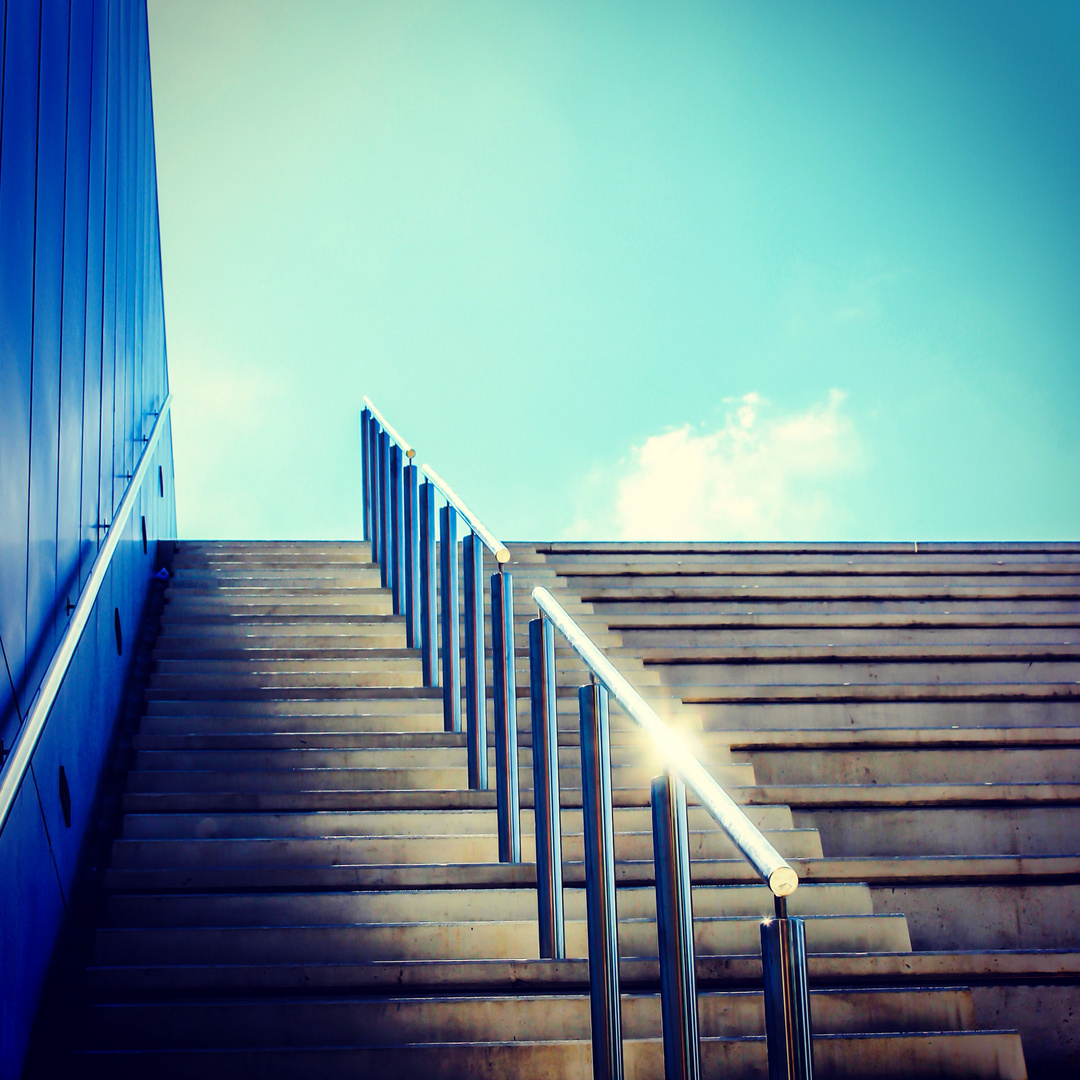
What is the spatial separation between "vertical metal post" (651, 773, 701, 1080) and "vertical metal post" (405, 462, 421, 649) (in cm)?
285

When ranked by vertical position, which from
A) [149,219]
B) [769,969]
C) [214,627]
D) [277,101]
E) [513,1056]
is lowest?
[513,1056]

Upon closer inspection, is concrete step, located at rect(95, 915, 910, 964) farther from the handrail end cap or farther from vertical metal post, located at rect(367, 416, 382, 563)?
vertical metal post, located at rect(367, 416, 382, 563)

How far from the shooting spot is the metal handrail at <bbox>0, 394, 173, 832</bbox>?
5.67 ft

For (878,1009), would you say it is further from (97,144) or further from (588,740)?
(97,144)

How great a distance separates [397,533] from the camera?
5117 millimetres

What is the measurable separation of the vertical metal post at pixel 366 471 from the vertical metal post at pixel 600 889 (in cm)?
413

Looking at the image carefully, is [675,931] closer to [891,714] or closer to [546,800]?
[546,800]

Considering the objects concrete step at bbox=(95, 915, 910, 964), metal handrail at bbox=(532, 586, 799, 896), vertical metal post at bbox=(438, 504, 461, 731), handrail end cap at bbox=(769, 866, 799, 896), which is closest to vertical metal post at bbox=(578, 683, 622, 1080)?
metal handrail at bbox=(532, 586, 799, 896)

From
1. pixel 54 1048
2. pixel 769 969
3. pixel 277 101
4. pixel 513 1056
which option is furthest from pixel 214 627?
pixel 277 101

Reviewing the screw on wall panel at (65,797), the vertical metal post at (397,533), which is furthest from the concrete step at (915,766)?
the screw on wall panel at (65,797)

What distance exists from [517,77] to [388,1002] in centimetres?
1650

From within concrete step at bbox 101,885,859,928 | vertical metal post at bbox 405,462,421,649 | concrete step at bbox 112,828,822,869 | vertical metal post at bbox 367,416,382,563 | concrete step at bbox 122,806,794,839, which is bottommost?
concrete step at bbox 101,885,859,928

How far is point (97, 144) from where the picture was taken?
3184 mm

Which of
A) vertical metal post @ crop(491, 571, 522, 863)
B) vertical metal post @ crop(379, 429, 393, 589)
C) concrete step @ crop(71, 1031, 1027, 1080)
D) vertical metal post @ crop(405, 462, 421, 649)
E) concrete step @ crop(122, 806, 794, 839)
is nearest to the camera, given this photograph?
concrete step @ crop(71, 1031, 1027, 1080)
